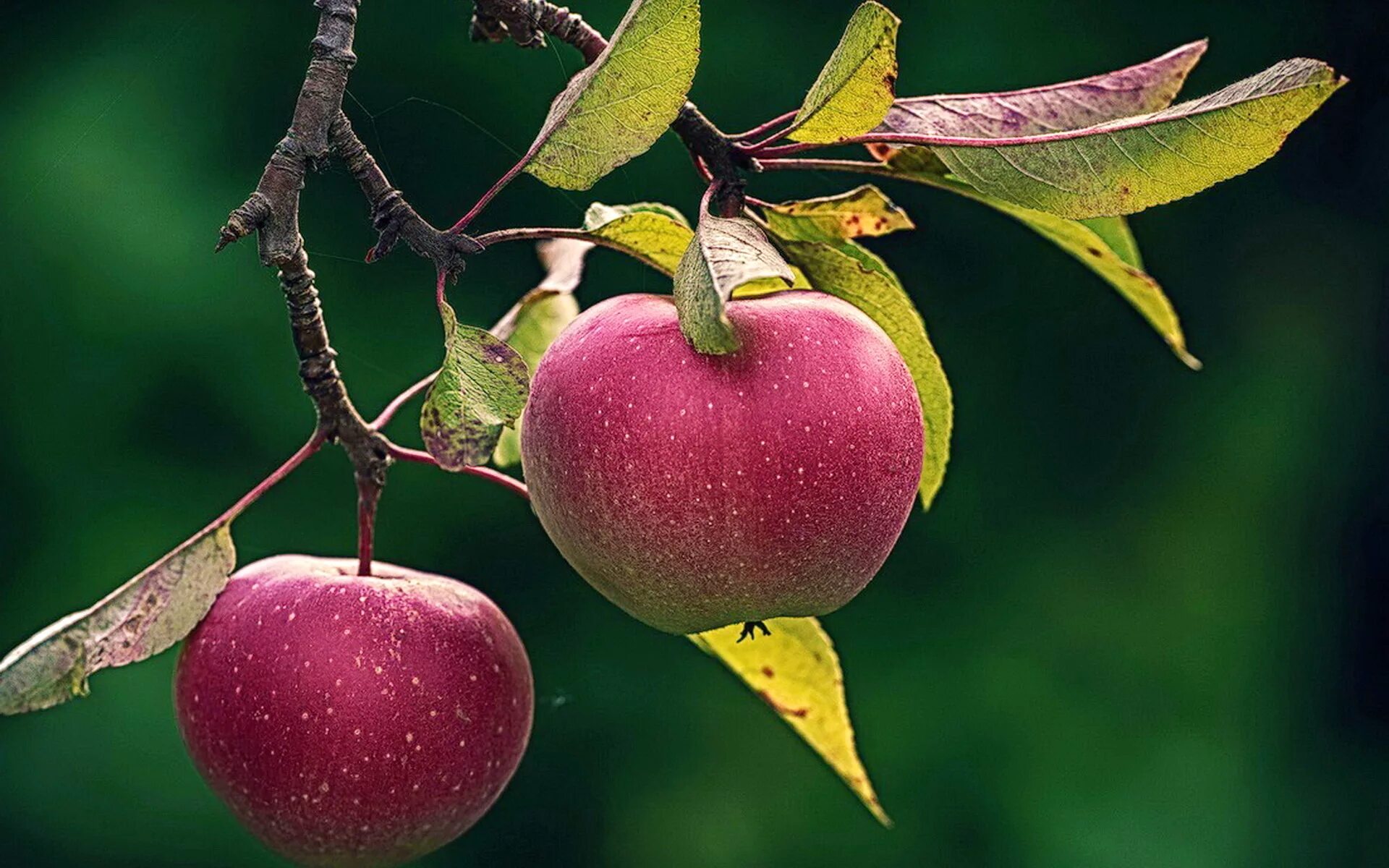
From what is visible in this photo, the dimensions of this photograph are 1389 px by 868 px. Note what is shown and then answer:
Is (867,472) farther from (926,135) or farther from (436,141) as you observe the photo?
(436,141)

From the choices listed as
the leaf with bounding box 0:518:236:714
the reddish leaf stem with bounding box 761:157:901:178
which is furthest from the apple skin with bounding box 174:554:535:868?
the reddish leaf stem with bounding box 761:157:901:178

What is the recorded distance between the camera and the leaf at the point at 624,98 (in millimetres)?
549

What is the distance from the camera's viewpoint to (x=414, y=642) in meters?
0.66

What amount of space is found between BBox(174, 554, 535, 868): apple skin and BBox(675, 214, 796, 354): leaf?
0.69ft

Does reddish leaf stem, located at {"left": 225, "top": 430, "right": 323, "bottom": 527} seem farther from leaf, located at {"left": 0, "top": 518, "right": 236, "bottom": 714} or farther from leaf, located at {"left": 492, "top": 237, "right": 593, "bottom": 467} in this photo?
leaf, located at {"left": 492, "top": 237, "right": 593, "bottom": 467}

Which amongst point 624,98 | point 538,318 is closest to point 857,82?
point 624,98

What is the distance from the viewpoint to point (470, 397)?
1.78 ft

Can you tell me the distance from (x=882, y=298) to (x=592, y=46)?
6.3 inches

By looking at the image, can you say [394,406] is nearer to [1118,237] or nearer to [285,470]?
[285,470]

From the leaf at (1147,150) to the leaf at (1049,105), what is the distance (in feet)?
0.10

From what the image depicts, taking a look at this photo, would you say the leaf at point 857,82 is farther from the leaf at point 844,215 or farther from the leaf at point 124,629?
the leaf at point 124,629

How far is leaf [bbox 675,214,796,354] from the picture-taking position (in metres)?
A: 0.47

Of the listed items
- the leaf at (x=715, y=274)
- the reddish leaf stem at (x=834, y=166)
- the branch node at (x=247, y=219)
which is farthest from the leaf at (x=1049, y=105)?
the branch node at (x=247, y=219)

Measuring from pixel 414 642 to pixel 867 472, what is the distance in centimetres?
21
